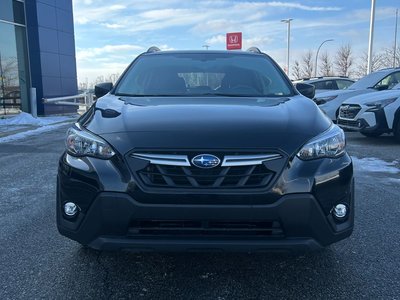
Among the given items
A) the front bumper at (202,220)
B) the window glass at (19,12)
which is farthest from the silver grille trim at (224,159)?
the window glass at (19,12)

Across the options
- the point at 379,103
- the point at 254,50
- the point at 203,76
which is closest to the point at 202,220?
the point at 203,76

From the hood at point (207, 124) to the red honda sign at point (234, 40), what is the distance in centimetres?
2638

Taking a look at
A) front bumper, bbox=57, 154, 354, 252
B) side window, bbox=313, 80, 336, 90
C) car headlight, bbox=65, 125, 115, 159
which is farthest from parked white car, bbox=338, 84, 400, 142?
car headlight, bbox=65, 125, 115, 159

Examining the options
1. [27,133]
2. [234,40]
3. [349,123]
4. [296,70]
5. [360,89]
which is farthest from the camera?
[296,70]

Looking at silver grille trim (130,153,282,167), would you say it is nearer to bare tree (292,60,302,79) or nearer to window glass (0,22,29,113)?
window glass (0,22,29,113)

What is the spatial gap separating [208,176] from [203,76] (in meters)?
1.73

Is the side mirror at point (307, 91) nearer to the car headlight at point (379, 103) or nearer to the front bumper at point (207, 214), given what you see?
the front bumper at point (207, 214)

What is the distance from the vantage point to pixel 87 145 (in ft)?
8.70

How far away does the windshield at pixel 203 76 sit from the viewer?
12.2 ft

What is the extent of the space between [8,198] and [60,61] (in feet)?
50.7

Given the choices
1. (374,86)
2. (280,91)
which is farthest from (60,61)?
(280,91)

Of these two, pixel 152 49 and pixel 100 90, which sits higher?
pixel 152 49

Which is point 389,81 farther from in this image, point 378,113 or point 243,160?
point 243,160

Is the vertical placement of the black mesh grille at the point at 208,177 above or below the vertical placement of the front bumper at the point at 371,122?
above
